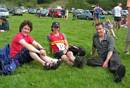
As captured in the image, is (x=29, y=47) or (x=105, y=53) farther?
(x=105, y=53)

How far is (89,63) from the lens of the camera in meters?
10.0

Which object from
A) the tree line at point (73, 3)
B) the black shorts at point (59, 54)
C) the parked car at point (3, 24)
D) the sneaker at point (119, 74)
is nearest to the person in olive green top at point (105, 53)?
the sneaker at point (119, 74)

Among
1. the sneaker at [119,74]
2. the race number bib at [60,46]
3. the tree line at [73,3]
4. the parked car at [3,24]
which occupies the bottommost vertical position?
the tree line at [73,3]

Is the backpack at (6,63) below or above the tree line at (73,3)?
above

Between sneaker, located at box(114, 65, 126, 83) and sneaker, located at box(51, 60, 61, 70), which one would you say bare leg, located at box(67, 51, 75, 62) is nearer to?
sneaker, located at box(51, 60, 61, 70)

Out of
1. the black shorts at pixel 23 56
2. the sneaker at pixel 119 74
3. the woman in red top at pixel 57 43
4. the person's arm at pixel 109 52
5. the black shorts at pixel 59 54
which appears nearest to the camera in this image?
the sneaker at pixel 119 74

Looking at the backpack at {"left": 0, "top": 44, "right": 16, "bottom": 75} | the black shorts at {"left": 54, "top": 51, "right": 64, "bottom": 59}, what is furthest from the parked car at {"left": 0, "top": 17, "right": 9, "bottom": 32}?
the backpack at {"left": 0, "top": 44, "right": 16, "bottom": 75}

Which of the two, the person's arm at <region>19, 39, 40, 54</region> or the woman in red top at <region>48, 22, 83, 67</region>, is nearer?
the person's arm at <region>19, 39, 40, 54</region>

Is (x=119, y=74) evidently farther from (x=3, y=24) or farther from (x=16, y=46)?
(x=3, y=24)

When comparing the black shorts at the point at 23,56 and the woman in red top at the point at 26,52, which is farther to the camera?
the black shorts at the point at 23,56

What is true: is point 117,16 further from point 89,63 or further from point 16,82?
point 16,82

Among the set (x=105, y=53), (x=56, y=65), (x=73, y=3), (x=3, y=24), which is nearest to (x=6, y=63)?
(x=56, y=65)

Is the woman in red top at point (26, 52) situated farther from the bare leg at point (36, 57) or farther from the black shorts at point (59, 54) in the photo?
the black shorts at point (59, 54)

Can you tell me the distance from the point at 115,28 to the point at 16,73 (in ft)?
55.3
